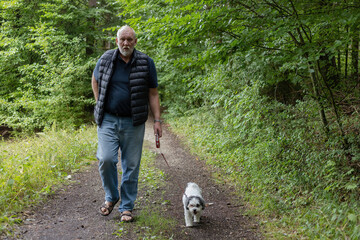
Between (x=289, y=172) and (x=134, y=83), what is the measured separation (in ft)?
9.72

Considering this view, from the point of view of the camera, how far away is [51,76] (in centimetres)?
1198

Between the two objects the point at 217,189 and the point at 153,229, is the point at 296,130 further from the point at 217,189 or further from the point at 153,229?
the point at 153,229

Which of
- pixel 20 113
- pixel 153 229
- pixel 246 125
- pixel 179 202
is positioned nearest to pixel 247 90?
pixel 246 125

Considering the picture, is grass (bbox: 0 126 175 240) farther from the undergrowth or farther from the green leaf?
the green leaf

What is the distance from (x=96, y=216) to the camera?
12.8 feet

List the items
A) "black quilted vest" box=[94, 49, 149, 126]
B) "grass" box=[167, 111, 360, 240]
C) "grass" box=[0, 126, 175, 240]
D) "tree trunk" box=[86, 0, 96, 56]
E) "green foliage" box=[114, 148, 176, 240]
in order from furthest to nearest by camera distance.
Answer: "tree trunk" box=[86, 0, 96, 56] → "black quilted vest" box=[94, 49, 149, 126] → "grass" box=[0, 126, 175, 240] → "green foliage" box=[114, 148, 176, 240] → "grass" box=[167, 111, 360, 240]

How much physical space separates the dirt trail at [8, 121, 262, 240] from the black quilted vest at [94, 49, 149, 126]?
136 cm

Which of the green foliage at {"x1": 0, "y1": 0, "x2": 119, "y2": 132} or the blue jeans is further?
the green foliage at {"x1": 0, "y1": 0, "x2": 119, "y2": 132}

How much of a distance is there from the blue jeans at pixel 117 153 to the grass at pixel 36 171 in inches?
48.3

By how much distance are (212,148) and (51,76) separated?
8156mm

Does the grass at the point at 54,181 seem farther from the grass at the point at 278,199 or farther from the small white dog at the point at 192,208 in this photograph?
the grass at the point at 278,199

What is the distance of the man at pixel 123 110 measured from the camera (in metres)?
3.63

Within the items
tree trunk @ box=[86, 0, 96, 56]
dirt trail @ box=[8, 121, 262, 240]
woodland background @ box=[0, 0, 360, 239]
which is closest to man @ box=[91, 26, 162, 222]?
dirt trail @ box=[8, 121, 262, 240]

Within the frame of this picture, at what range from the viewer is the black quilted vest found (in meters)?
3.65
